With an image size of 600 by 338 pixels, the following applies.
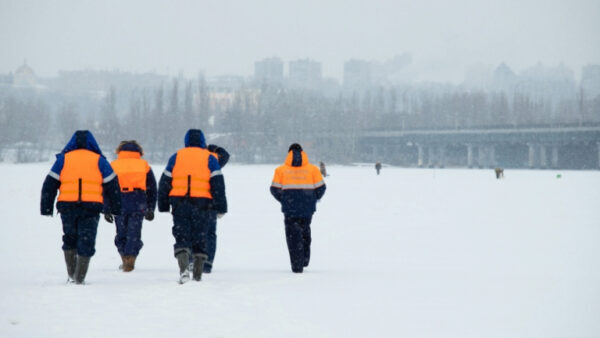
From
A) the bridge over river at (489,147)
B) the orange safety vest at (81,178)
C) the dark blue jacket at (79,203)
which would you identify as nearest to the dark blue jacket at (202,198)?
the dark blue jacket at (79,203)

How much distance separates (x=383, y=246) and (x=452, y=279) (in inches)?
166

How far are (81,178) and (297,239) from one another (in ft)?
10.5

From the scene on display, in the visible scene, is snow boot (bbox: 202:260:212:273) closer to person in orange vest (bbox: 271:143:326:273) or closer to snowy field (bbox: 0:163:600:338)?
snowy field (bbox: 0:163:600:338)

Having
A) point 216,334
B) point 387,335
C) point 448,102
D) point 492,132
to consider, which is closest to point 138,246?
point 216,334

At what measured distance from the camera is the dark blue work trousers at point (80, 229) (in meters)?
8.91

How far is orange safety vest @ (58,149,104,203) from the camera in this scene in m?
8.95

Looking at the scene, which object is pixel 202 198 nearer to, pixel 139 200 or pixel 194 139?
pixel 194 139

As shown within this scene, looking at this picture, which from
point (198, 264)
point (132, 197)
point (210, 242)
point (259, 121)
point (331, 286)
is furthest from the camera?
point (259, 121)

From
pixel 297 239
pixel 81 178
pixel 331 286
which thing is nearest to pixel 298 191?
pixel 297 239

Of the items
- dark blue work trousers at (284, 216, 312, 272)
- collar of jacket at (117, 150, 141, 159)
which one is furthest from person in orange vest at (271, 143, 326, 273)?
collar of jacket at (117, 150, 141, 159)

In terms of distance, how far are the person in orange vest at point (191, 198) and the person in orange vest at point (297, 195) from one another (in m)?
1.54

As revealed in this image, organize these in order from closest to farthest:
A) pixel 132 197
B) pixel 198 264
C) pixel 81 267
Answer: pixel 81 267 < pixel 198 264 < pixel 132 197

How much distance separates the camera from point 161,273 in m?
10.4

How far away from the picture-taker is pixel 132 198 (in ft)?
34.2
